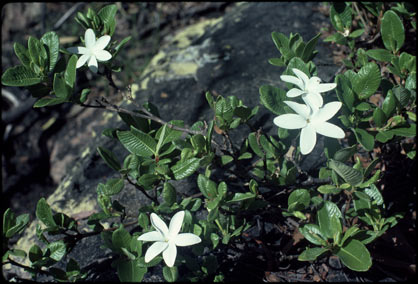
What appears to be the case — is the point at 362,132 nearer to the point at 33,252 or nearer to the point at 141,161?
the point at 141,161

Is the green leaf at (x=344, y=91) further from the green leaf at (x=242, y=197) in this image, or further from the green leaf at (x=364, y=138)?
the green leaf at (x=242, y=197)

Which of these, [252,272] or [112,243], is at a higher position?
[112,243]

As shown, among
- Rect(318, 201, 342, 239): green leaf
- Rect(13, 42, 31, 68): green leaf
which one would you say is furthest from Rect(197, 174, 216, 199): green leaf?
Rect(13, 42, 31, 68): green leaf

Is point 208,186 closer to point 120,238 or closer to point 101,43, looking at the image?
point 120,238

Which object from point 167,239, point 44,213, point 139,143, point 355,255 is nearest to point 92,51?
point 139,143

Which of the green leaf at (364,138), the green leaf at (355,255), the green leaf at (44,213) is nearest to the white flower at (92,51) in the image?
the green leaf at (44,213)

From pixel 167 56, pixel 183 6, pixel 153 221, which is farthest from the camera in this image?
pixel 183 6

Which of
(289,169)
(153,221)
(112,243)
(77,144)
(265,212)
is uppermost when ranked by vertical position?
(153,221)

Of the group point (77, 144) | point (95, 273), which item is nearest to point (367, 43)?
point (95, 273)
